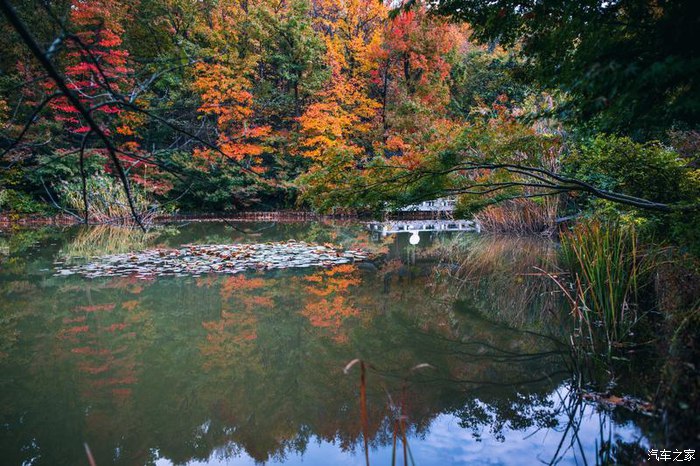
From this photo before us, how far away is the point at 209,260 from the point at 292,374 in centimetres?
398

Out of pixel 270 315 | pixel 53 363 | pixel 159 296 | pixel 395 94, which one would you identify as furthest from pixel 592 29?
pixel 395 94

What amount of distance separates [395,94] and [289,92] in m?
3.91

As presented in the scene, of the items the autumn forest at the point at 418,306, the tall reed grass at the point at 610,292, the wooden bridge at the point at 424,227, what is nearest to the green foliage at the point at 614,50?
the autumn forest at the point at 418,306

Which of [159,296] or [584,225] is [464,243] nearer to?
[584,225]

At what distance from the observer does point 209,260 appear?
6.40 m

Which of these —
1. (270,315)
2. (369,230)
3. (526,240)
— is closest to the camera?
(270,315)

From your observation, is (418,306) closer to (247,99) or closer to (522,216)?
(522,216)

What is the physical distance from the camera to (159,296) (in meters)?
4.63

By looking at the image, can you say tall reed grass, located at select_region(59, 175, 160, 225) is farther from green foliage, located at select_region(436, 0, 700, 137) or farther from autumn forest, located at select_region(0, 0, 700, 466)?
green foliage, located at select_region(436, 0, 700, 137)

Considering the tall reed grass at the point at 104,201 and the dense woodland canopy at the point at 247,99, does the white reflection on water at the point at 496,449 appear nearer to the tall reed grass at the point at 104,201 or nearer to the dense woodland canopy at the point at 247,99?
the dense woodland canopy at the point at 247,99

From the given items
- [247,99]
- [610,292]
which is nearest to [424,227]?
[247,99]

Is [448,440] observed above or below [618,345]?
below

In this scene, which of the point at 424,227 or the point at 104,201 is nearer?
the point at 104,201

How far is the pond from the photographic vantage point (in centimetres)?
208
